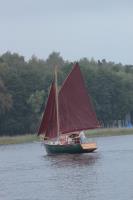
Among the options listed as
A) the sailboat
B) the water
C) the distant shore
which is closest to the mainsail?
the sailboat

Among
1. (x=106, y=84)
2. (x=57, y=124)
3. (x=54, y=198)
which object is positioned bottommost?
(x=54, y=198)

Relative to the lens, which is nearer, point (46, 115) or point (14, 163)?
point (14, 163)

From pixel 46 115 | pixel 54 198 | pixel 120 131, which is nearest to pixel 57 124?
pixel 46 115

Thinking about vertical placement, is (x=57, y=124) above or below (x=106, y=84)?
below

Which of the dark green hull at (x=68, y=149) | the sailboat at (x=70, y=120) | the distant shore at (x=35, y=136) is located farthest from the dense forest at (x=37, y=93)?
the dark green hull at (x=68, y=149)

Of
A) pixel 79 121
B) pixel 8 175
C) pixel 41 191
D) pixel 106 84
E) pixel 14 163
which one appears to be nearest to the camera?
pixel 41 191

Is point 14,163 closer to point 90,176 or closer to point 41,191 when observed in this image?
point 90,176

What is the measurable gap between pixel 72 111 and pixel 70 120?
900 mm

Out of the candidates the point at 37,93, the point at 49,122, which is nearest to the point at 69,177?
the point at 49,122

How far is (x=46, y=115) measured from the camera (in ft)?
298

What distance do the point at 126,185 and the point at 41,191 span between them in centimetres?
485

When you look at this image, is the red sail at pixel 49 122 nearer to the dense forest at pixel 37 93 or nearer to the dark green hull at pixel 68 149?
the dark green hull at pixel 68 149

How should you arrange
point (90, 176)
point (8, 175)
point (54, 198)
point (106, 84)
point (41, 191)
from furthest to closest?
A: point (106, 84)
point (8, 175)
point (90, 176)
point (41, 191)
point (54, 198)

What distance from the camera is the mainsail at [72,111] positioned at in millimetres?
88625
